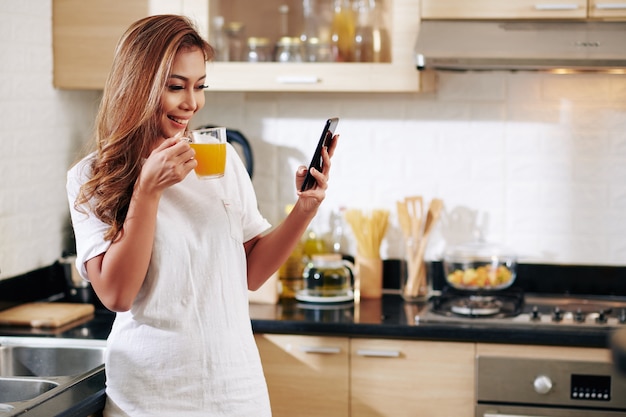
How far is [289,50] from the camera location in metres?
2.95

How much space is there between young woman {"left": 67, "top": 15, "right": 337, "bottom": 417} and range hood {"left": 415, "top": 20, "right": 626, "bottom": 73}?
93 cm

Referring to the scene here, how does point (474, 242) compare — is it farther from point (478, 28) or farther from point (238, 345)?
point (238, 345)

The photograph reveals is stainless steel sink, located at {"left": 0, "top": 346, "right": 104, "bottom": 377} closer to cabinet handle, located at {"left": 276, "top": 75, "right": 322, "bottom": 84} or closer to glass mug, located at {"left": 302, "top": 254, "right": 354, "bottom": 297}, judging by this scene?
glass mug, located at {"left": 302, "top": 254, "right": 354, "bottom": 297}

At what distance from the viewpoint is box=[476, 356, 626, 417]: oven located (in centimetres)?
255

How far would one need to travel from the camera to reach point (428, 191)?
128 inches

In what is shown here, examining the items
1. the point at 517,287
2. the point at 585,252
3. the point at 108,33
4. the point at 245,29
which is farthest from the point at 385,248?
the point at 108,33

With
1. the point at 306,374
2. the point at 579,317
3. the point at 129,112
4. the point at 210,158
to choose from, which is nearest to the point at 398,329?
the point at 306,374

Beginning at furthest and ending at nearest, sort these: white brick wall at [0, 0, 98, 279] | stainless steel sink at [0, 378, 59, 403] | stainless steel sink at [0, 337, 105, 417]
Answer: white brick wall at [0, 0, 98, 279] < stainless steel sink at [0, 337, 105, 417] < stainless steel sink at [0, 378, 59, 403]

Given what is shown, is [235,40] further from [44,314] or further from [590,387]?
[590,387]

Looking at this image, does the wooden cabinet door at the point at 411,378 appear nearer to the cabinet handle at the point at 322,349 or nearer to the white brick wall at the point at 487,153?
the cabinet handle at the point at 322,349

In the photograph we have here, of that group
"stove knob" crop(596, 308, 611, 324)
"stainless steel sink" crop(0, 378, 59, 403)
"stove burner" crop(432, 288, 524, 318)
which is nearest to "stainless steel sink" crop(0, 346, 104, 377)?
"stainless steel sink" crop(0, 378, 59, 403)

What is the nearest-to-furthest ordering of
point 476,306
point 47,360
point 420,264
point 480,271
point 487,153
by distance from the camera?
1. point 47,360
2. point 476,306
3. point 480,271
4. point 420,264
5. point 487,153

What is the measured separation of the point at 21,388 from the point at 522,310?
4.98 feet

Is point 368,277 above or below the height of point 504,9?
below
